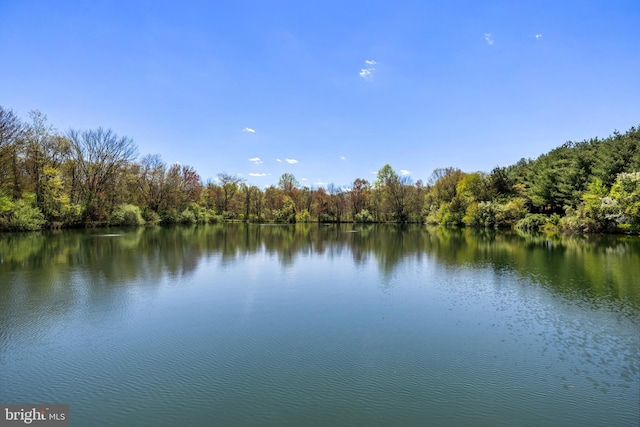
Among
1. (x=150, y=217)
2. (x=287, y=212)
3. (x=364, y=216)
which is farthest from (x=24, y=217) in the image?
(x=364, y=216)

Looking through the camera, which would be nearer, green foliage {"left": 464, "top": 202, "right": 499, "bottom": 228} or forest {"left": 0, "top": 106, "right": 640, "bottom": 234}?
forest {"left": 0, "top": 106, "right": 640, "bottom": 234}

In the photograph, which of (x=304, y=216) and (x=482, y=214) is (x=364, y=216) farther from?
(x=482, y=214)

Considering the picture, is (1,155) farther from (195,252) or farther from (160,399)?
(160,399)

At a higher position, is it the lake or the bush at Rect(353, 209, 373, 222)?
the bush at Rect(353, 209, 373, 222)

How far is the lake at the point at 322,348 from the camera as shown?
4.76 metres

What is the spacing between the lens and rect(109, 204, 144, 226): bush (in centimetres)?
4556

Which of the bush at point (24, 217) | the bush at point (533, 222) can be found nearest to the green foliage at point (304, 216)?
the bush at point (533, 222)

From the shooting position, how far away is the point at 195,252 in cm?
2122

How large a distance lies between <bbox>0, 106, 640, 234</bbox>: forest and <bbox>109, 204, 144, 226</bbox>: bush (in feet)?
0.38

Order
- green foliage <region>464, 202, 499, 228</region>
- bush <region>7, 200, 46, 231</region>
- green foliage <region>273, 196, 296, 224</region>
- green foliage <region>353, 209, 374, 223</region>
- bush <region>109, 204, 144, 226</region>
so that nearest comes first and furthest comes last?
bush <region>7, 200, 46, 231</region> → bush <region>109, 204, 144, 226</region> → green foliage <region>464, 202, 499, 228</region> → green foliage <region>353, 209, 374, 223</region> → green foliage <region>273, 196, 296, 224</region>

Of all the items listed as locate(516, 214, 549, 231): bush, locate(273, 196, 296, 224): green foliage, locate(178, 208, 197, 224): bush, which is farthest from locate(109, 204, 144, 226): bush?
locate(516, 214, 549, 231): bush

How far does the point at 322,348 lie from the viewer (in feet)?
22.2

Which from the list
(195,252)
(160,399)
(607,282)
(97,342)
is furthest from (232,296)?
(607,282)

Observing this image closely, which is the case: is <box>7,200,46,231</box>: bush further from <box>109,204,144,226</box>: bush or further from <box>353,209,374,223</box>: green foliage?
<box>353,209,374,223</box>: green foliage
